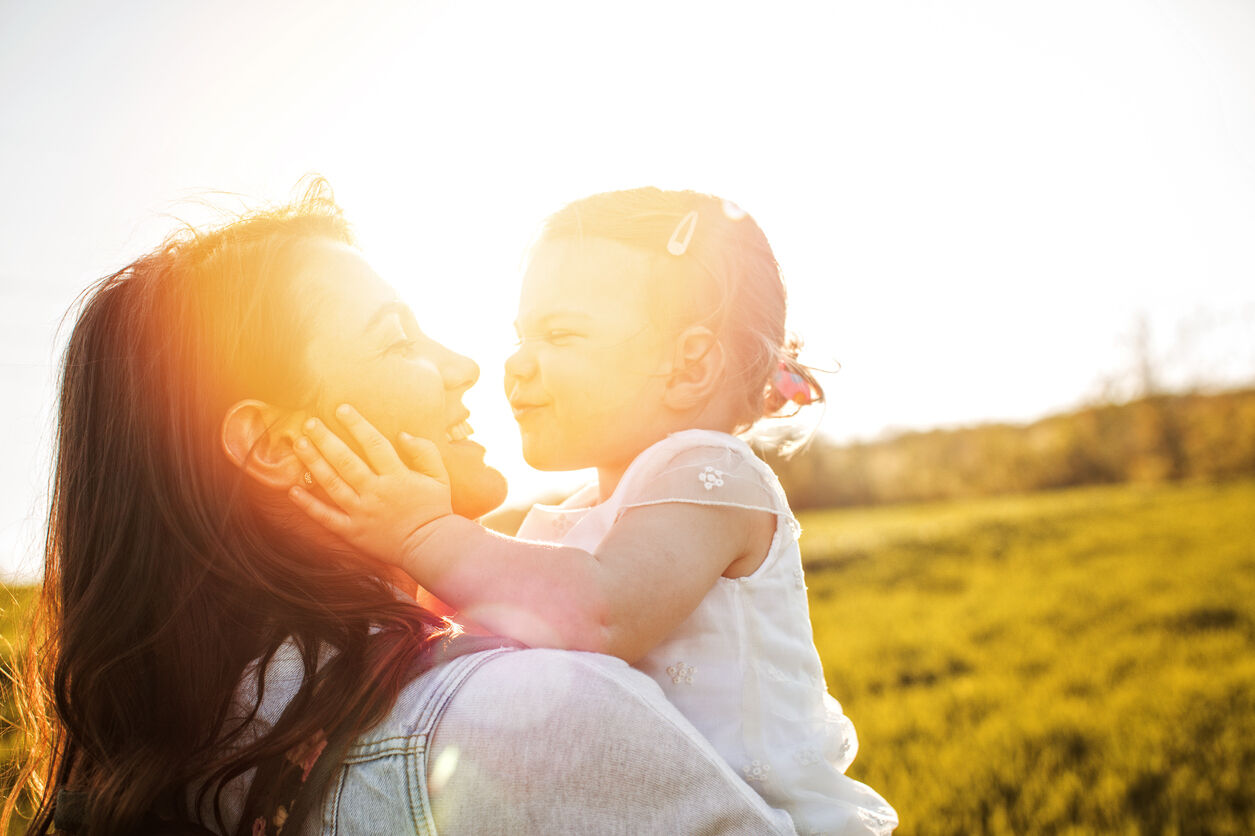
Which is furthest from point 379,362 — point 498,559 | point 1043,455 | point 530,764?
point 1043,455

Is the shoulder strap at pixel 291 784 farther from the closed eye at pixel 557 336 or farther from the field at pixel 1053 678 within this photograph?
the closed eye at pixel 557 336

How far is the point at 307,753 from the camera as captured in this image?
4.72 feet

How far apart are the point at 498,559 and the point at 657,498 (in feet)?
1.52

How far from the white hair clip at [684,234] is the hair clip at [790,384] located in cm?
57

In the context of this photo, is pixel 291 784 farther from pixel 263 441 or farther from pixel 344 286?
pixel 344 286

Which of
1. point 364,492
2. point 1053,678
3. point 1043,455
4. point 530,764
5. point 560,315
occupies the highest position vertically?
point 560,315

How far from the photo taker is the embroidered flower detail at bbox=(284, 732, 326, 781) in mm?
1425

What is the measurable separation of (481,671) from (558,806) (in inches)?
10.2

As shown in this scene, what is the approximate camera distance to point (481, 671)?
1.42 metres

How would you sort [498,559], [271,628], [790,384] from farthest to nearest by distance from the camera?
[790,384], [498,559], [271,628]

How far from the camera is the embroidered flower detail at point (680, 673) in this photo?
6.85ft

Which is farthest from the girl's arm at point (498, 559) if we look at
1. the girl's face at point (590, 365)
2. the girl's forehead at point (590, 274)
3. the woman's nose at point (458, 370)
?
the girl's forehead at point (590, 274)

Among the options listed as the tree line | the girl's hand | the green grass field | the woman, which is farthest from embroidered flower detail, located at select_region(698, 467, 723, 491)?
the tree line

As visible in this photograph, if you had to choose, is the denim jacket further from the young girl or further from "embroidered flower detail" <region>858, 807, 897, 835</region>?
"embroidered flower detail" <region>858, 807, 897, 835</region>
